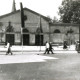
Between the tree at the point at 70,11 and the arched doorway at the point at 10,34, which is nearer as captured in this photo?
the arched doorway at the point at 10,34

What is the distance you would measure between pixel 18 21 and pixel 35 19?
11.4ft

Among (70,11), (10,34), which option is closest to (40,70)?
(10,34)

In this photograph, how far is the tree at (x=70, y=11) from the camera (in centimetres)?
7038

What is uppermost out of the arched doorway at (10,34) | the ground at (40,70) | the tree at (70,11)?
the tree at (70,11)

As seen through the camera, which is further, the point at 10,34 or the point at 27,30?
the point at 27,30

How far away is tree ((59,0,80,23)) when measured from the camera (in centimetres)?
7038

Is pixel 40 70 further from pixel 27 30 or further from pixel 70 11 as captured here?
pixel 70 11

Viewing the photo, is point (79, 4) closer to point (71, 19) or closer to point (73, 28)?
point (71, 19)

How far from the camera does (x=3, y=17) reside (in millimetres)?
54188

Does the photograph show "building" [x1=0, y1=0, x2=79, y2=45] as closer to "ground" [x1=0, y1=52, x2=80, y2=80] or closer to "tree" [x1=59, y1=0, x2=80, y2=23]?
"tree" [x1=59, y1=0, x2=80, y2=23]

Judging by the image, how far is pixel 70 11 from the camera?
71.1 m

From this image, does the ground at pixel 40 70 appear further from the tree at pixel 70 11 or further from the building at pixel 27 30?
the tree at pixel 70 11

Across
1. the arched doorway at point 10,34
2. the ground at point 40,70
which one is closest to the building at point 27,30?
the arched doorway at point 10,34

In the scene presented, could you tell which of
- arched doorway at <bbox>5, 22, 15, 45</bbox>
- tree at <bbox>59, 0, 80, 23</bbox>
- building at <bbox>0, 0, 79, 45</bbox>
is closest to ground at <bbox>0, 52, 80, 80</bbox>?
building at <bbox>0, 0, 79, 45</bbox>
